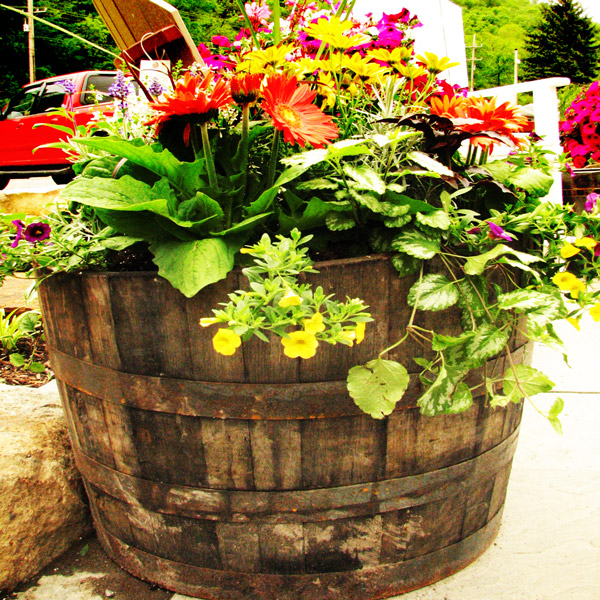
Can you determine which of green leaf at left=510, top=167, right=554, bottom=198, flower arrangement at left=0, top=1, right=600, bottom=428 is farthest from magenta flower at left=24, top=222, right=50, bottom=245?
green leaf at left=510, top=167, right=554, bottom=198

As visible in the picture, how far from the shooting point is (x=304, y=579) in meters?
1.11

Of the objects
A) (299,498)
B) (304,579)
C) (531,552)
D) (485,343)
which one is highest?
(485,343)

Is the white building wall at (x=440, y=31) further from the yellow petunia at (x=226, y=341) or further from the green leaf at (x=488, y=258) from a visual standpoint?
the yellow petunia at (x=226, y=341)

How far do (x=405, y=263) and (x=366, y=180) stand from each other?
0.16m

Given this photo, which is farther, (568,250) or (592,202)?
(592,202)

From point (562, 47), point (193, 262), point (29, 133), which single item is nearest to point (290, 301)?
point (193, 262)

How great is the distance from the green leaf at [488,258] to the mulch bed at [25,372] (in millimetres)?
1783

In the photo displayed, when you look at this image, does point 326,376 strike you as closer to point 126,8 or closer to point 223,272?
point 223,272

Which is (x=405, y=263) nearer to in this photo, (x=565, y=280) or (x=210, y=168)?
(x=565, y=280)

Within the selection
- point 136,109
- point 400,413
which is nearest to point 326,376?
point 400,413

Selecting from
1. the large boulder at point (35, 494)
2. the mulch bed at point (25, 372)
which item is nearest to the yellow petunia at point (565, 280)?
the large boulder at point (35, 494)

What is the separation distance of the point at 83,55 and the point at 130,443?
754 inches

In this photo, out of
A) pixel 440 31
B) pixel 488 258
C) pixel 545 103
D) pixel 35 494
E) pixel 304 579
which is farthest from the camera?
pixel 440 31

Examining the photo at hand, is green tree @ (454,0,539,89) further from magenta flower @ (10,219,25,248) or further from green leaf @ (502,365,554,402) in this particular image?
magenta flower @ (10,219,25,248)
